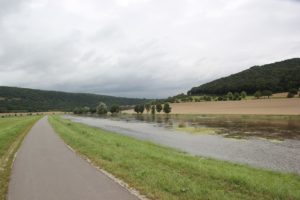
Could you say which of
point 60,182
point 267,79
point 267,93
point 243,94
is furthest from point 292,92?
point 60,182

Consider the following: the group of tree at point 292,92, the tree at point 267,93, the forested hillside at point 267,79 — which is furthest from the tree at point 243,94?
the group of tree at point 292,92

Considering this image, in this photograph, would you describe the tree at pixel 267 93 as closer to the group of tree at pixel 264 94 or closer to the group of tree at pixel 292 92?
the group of tree at pixel 264 94

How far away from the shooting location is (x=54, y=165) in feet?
48.9

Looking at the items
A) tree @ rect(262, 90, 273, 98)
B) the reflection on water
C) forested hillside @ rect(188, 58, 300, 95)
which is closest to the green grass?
the reflection on water

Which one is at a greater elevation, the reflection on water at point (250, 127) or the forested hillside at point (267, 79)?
the forested hillside at point (267, 79)

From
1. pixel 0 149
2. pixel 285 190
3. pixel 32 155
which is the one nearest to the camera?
pixel 285 190

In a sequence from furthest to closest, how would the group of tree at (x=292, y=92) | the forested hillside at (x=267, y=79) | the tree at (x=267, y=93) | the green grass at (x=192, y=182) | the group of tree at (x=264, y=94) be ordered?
1. the forested hillside at (x=267, y=79)
2. the group of tree at (x=264, y=94)
3. the tree at (x=267, y=93)
4. the group of tree at (x=292, y=92)
5. the green grass at (x=192, y=182)

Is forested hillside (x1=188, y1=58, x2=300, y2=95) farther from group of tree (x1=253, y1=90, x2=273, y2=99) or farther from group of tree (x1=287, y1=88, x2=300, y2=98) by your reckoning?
group of tree (x1=287, y1=88, x2=300, y2=98)

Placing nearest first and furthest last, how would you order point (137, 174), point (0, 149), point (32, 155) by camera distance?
point (137, 174)
point (32, 155)
point (0, 149)

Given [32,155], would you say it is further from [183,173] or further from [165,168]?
[183,173]

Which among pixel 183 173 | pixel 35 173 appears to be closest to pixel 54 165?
pixel 35 173

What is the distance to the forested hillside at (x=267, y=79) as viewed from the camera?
121 m

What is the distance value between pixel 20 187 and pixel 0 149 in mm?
12708

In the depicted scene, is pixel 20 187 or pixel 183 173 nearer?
pixel 20 187
